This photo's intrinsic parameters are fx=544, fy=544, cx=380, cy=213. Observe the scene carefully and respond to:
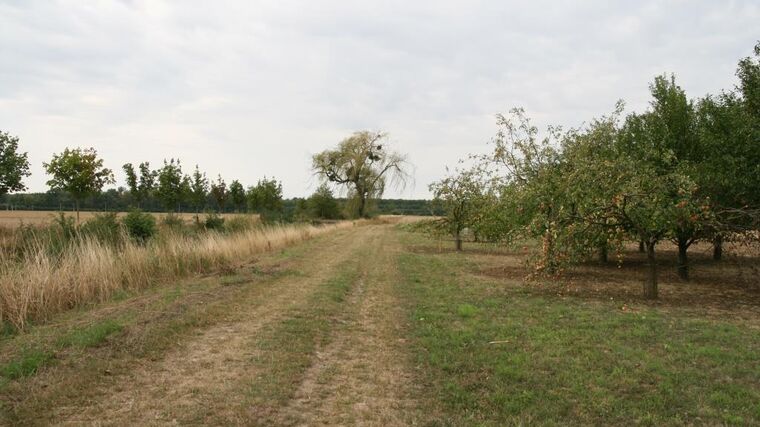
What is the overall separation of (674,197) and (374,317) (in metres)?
6.42

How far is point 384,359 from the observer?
6.42m

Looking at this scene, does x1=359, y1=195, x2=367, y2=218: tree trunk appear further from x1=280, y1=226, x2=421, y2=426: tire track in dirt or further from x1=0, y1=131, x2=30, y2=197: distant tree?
x1=280, y1=226, x2=421, y2=426: tire track in dirt

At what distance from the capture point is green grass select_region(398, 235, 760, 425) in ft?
15.5

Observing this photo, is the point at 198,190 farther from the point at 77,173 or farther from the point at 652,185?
the point at 652,185

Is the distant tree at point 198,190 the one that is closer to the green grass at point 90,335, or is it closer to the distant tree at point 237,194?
the distant tree at point 237,194

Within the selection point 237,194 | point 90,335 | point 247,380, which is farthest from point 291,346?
point 237,194

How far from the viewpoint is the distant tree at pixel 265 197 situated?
42.8m

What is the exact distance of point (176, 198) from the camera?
109ft

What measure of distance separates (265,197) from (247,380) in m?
38.6

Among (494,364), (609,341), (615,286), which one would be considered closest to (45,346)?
(494,364)

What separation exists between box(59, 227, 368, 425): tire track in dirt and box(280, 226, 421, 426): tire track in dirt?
0.65 meters

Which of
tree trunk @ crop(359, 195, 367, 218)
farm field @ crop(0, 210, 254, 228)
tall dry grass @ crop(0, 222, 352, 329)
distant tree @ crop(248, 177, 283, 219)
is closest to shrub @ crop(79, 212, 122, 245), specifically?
farm field @ crop(0, 210, 254, 228)

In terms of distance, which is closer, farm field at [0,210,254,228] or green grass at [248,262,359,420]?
green grass at [248,262,359,420]

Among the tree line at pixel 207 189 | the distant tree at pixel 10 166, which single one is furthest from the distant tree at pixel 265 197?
the distant tree at pixel 10 166
